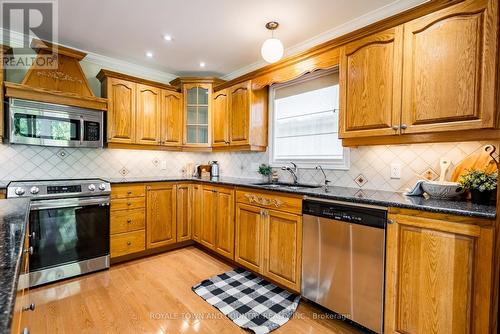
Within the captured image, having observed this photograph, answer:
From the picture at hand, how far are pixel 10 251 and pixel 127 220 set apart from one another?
2.29m

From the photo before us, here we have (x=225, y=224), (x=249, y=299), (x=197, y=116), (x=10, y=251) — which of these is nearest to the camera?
(x=10, y=251)

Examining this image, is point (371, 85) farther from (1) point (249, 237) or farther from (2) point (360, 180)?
(1) point (249, 237)

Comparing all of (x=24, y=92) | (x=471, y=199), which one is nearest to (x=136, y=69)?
(x=24, y=92)

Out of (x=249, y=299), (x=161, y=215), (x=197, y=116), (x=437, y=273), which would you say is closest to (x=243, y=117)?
(x=197, y=116)

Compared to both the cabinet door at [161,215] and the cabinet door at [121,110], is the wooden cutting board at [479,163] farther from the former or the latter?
the cabinet door at [121,110]

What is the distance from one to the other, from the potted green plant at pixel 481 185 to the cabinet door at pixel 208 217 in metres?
2.29

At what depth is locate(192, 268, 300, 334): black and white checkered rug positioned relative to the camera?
1.84m

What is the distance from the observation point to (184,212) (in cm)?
332

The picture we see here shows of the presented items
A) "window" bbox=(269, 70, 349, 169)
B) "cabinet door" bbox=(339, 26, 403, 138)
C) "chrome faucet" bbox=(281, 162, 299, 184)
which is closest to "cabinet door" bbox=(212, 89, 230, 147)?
"window" bbox=(269, 70, 349, 169)

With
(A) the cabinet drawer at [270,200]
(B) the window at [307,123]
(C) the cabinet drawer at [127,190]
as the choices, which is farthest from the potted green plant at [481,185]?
(C) the cabinet drawer at [127,190]

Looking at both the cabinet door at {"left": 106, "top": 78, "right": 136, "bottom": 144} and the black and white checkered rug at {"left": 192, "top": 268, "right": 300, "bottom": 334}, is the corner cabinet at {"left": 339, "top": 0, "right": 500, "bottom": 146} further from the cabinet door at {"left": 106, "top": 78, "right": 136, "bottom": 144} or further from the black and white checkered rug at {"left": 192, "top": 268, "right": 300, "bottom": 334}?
the cabinet door at {"left": 106, "top": 78, "right": 136, "bottom": 144}

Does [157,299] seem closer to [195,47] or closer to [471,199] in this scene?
[471,199]

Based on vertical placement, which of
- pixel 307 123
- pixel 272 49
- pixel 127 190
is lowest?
pixel 127 190

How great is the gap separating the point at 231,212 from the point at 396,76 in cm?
196
